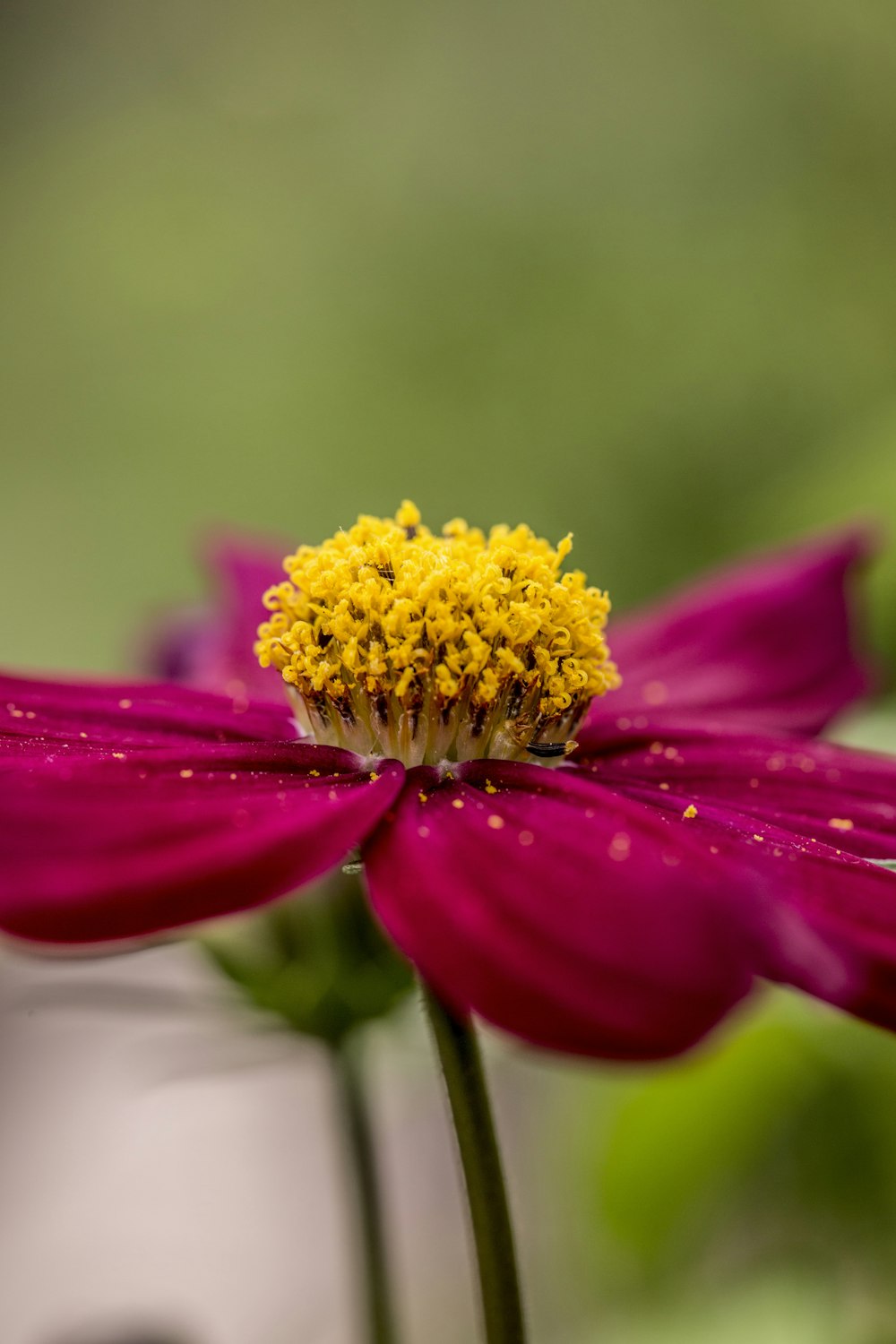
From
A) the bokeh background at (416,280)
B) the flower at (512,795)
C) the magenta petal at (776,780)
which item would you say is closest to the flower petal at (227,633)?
the flower at (512,795)

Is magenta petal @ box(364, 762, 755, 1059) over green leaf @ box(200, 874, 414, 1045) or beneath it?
over

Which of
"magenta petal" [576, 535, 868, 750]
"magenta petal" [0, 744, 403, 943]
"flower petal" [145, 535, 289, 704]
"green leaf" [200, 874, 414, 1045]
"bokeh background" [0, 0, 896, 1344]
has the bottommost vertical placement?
"green leaf" [200, 874, 414, 1045]

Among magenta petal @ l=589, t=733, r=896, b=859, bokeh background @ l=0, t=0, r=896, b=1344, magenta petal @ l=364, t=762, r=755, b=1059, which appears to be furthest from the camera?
bokeh background @ l=0, t=0, r=896, b=1344

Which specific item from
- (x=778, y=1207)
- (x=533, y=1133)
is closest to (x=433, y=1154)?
(x=533, y=1133)

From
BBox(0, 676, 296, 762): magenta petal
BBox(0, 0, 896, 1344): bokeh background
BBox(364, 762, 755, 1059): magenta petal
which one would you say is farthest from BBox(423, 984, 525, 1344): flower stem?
BBox(0, 0, 896, 1344): bokeh background

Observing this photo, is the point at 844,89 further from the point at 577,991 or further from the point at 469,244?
the point at 577,991

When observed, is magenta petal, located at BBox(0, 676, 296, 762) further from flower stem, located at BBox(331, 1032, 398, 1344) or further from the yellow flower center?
flower stem, located at BBox(331, 1032, 398, 1344)

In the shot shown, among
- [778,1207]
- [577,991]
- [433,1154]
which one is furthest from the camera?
[433,1154]
